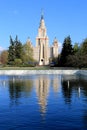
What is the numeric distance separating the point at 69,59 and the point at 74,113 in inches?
3662

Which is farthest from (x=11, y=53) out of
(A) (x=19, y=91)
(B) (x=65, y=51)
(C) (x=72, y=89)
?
(A) (x=19, y=91)

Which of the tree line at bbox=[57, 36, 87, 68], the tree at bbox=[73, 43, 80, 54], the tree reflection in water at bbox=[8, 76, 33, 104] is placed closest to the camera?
the tree reflection in water at bbox=[8, 76, 33, 104]

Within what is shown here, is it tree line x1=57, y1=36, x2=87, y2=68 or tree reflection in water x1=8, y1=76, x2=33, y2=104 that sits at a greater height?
tree line x1=57, y1=36, x2=87, y2=68

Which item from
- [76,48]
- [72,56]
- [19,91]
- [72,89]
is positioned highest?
[76,48]

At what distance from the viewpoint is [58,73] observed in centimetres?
10100

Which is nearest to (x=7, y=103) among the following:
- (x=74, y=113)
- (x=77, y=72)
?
(x=74, y=113)

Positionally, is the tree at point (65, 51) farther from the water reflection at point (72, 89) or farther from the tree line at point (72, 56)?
the water reflection at point (72, 89)

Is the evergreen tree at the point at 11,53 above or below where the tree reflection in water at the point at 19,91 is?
above

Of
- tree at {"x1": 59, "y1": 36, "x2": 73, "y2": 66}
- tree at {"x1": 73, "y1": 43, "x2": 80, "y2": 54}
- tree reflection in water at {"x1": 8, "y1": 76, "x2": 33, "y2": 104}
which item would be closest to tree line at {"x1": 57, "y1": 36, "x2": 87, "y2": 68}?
tree at {"x1": 59, "y1": 36, "x2": 73, "y2": 66}

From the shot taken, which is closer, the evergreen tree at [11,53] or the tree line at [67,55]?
the tree line at [67,55]

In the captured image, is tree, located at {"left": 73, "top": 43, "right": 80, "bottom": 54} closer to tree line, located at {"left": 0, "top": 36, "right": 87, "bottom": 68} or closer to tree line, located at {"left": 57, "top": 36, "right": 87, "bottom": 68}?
tree line, located at {"left": 0, "top": 36, "right": 87, "bottom": 68}

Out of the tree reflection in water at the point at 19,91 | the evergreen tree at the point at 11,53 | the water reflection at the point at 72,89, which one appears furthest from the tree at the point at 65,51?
the tree reflection in water at the point at 19,91

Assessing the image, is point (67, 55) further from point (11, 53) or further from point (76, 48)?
point (11, 53)

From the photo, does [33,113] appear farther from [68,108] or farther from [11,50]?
[11,50]
